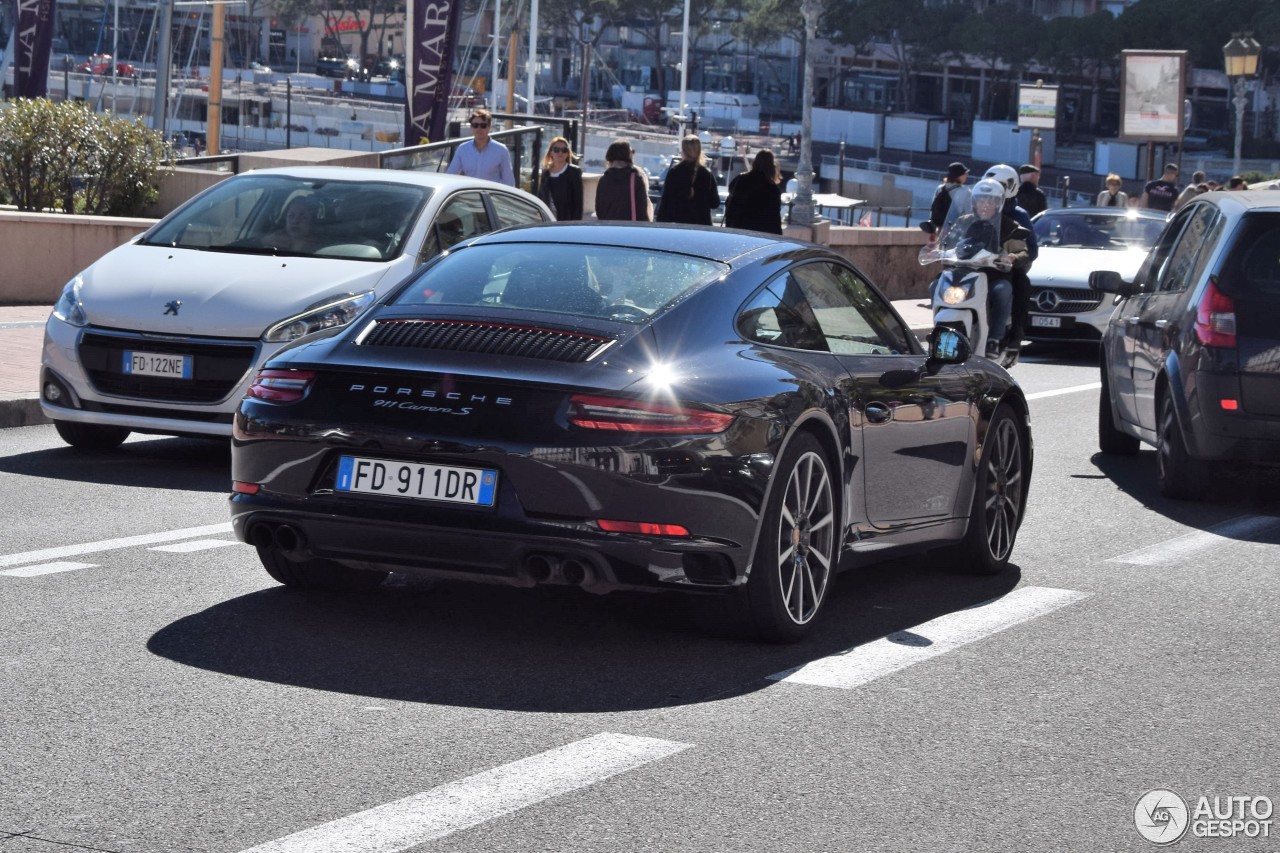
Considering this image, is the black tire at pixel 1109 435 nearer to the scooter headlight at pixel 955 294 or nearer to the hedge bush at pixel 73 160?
the scooter headlight at pixel 955 294

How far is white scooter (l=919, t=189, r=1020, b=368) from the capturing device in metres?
15.9

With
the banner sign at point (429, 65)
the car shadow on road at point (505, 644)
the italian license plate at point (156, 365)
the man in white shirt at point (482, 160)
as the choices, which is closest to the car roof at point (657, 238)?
the car shadow on road at point (505, 644)

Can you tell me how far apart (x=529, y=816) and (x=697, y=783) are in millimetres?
511

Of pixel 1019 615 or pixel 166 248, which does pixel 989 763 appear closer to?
pixel 1019 615

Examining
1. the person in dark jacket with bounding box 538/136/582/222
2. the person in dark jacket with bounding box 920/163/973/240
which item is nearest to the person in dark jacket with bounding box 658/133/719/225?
the person in dark jacket with bounding box 538/136/582/222

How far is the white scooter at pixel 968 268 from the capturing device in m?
15.9

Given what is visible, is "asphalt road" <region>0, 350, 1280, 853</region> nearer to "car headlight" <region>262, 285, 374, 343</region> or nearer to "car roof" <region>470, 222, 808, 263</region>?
"car roof" <region>470, 222, 808, 263</region>

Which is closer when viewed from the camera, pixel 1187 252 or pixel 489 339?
pixel 489 339

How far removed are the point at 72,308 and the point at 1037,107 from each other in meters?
52.2

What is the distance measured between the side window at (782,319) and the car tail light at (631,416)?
610 millimetres

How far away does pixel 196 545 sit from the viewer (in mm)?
8133

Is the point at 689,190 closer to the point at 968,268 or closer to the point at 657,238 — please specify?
the point at 968,268

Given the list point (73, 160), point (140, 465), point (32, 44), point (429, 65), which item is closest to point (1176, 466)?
point (140, 465)

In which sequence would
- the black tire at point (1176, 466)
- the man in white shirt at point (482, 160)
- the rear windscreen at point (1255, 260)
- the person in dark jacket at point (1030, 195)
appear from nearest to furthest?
the rear windscreen at point (1255, 260), the black tire at point (1176, 466), the man in white shirt at point (482, 160), the person in dark jacket at point (1030, 195)
